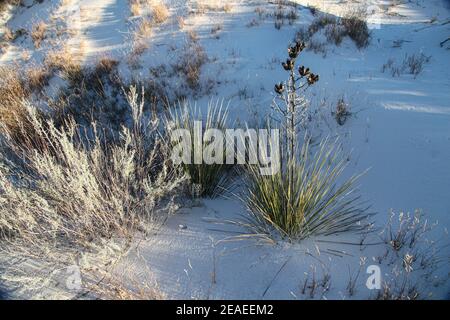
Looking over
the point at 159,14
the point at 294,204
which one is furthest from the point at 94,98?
the point at 294,204

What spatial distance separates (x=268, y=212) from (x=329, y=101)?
2.32 metres

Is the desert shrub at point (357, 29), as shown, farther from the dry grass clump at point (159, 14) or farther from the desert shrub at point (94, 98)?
the desert shrub at point (94, 98)

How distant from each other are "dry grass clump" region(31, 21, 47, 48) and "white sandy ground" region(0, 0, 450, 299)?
222 millimetres

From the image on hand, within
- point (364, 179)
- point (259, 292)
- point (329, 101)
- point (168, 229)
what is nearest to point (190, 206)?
point (168, 229)

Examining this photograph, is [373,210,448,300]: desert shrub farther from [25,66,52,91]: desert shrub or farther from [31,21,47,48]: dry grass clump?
[31,21,47,48]: dry grass clump

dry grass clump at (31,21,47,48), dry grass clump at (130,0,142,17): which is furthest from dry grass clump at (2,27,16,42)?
dry grass clump at (130,0,142,17)

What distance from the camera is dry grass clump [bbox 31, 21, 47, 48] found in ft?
24.5

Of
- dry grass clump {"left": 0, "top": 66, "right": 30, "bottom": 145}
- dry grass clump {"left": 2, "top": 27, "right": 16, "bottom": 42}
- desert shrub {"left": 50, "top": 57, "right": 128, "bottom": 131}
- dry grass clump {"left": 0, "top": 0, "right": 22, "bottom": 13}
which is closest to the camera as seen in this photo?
dry grass clump {"left": 0, "top": 66, "right": 30, "bottom": 145}

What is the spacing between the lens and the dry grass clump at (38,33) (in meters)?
7.45

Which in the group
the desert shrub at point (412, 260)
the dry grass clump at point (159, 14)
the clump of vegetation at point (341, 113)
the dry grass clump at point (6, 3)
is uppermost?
the dry grass clump at point (6, 3)

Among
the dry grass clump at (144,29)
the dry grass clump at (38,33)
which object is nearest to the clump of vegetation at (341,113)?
the dry grass clump at (144,29)

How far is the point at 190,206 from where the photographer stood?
137 inches

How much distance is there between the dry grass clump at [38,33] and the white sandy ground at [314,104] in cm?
22
